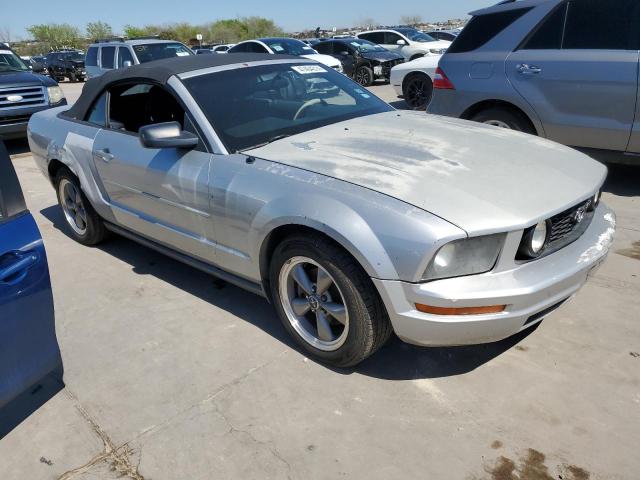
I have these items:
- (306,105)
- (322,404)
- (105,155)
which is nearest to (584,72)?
(306,105)

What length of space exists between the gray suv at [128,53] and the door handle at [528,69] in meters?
9.10

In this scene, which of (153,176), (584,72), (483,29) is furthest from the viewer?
(483,29)

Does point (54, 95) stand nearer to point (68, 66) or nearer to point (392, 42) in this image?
point (392, 42)

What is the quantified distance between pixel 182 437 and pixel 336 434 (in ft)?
2.33

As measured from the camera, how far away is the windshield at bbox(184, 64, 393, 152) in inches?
124

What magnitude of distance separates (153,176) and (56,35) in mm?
73086

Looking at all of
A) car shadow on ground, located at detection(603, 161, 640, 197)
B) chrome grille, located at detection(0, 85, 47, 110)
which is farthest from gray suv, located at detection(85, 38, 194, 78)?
car shadow on ground, located at detection(603, 161, 640, 197)

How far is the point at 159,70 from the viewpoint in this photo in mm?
3459

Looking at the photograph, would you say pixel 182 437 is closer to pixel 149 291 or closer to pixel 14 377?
pixel 14 377

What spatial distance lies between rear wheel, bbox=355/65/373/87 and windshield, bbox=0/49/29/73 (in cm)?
921

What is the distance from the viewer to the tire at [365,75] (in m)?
15.8

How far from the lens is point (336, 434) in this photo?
2.34 m

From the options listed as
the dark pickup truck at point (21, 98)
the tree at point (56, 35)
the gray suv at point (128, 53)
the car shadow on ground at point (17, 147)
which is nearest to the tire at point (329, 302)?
the dark pickup truck at point (21, 98)

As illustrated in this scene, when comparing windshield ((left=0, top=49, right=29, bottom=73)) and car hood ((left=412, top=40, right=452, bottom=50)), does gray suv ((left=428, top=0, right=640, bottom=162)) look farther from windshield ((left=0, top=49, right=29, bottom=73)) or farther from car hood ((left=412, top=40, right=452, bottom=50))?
car hood ((left=412, top=40, right=452, bottom=50))
